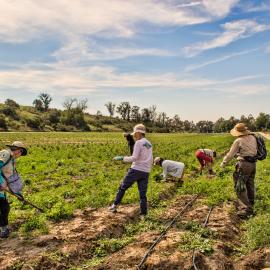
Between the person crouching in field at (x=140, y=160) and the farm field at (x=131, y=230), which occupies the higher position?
the person crouching in field at (x=140, y=160)

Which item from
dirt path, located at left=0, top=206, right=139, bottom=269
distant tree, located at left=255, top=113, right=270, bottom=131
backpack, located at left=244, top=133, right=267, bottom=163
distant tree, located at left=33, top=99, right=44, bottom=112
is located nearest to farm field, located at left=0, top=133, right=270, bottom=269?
dirt path, located at left=0, top=206, right=139, bottom=269

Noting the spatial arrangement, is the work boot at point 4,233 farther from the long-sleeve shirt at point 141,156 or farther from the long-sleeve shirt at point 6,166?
the long-sleeve shirt at point 141,156

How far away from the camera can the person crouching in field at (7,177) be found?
8.84 metres

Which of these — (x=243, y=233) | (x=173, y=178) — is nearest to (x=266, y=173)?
(x=173, y=178)

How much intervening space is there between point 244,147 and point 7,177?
6.23 metres

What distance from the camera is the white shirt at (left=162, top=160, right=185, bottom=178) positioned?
52.9 feet

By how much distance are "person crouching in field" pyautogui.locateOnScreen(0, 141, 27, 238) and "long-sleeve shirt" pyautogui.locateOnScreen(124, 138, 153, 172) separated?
8.87ft

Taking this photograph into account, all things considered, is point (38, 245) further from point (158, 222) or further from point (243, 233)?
point (243, 233)

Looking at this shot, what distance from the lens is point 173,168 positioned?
16250mm

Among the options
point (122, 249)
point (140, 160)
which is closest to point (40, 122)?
point (140, 160)

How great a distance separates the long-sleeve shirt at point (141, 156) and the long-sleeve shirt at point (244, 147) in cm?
221

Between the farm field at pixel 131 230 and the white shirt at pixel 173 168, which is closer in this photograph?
the farm field at pixel 131 230

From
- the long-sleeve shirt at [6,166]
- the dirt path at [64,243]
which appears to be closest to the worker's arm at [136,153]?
the dirt path at [64,243]

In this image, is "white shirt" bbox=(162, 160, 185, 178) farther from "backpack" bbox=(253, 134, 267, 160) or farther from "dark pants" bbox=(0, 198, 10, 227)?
"dark pants" bbox=(0, 198, 10, 227)
